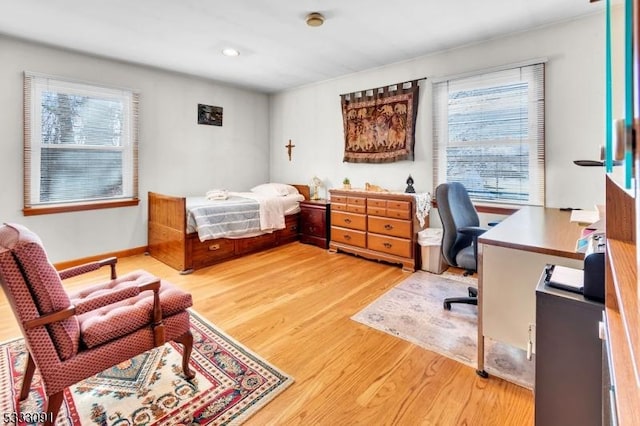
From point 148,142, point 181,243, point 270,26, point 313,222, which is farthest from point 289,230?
point 270,26

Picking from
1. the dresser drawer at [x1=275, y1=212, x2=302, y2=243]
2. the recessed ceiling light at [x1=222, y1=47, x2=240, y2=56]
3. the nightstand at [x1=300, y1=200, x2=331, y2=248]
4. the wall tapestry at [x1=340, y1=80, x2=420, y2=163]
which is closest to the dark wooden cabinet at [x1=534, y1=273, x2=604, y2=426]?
the wall tapestry at [x1=340, y1=80, x2=420, y2=163]

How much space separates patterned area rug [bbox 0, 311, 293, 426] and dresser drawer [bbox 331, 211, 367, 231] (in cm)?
236

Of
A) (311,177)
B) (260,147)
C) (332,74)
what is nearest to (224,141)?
(260,147)

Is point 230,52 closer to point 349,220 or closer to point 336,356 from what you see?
point 349,220

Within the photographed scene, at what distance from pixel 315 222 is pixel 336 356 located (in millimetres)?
2830

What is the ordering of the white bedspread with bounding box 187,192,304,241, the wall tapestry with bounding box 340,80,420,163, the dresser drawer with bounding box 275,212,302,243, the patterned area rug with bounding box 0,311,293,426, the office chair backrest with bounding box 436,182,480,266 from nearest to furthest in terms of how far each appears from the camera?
the patterned area rug with bounding box 0,311,293,426 < the office chair backrest with bounding box 436,182,480,266 < the white bedspread with bounding box 187,192,304,241 < the wall tapestry with bounding box 340,80,420,163 < the dresser drawer with bounding box 275,212,302,243

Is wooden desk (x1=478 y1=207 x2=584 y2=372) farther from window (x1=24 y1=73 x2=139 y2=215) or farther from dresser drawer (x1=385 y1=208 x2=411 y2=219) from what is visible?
window (x1=24 y1=73 x2=139 y2=215)

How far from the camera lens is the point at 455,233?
2514 millimetres

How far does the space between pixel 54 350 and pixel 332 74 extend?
14.1 feet

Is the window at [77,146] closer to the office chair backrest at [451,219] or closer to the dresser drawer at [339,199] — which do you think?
the dresser drawer at [339,199]

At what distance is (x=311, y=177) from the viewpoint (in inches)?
208

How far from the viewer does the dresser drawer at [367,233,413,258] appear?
3.68 m

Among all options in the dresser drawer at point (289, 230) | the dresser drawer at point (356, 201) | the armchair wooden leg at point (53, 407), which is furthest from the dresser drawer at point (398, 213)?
the armchair wooden leg at point (53, 407)

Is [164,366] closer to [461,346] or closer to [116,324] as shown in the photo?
[116,324]
